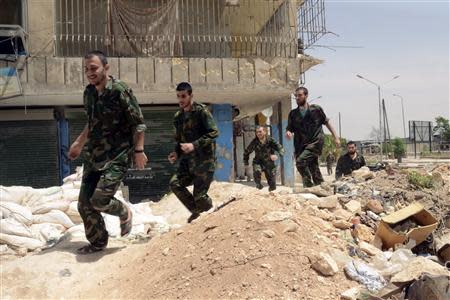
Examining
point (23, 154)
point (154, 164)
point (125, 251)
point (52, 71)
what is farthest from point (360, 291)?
point (23, 154)

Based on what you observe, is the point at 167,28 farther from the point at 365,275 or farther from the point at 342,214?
the point at 365,275

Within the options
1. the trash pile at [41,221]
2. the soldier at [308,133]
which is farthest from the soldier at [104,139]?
the soldier at [308,133]

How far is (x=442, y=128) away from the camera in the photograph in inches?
2195

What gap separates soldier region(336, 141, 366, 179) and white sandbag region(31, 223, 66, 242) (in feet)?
17.3

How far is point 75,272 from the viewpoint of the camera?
4004 millimetres

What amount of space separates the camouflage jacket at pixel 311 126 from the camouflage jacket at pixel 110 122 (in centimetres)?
327

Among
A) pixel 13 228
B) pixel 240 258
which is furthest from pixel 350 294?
pixel 13 228

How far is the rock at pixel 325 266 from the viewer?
129 inches

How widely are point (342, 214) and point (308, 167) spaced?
2.16 metres

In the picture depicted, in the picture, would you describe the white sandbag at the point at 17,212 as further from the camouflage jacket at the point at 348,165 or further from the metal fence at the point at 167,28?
the metal fence at the point at 167,28

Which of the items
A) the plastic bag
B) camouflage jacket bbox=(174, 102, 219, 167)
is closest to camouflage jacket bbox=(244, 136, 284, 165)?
camouflage jacket bbox=(174, 102, 219, 167)

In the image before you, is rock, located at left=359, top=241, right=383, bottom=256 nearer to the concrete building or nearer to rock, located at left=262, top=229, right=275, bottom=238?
rock, located at left=262, top=229, right=275, bottom=238

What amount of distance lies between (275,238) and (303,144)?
3632 millimetres

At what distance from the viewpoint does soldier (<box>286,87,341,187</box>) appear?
692 centimetres
